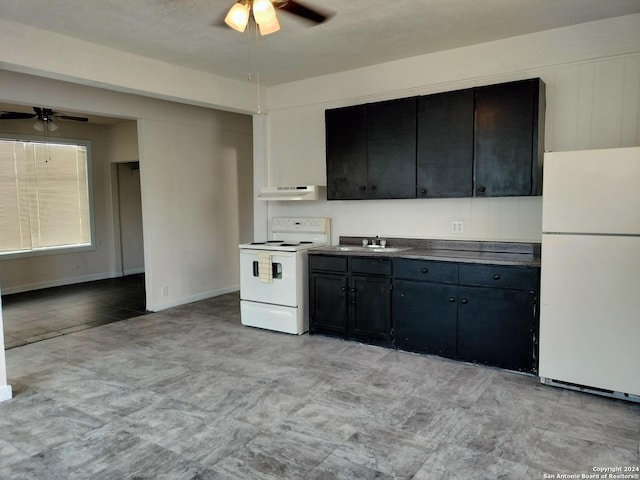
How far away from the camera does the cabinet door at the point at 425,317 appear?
3.67 meters

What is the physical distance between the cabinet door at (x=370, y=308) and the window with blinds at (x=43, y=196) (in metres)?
5.47

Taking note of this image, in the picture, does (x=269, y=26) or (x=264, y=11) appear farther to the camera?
(x=269, y=26)

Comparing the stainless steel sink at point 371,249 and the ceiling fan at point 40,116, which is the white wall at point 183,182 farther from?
the stainless steel sink at point 371,249

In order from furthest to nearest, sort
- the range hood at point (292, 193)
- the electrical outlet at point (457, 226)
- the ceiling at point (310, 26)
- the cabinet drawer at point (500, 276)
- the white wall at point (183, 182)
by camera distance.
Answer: the white wall at point (183, 182), the range hood at point (292, 193), the electrical outlet at point (457, 226), the cabinet drawer at point (500, 276), the ceiling at point (310, 26)

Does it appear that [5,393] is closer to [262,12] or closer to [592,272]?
[262,12]

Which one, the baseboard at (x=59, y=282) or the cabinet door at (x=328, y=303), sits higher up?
the cabinet door at (x=328, y=303)

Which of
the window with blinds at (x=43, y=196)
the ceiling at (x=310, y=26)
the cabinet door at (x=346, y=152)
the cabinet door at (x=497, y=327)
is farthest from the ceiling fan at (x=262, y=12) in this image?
the window with blinds at (x=43, y=196)

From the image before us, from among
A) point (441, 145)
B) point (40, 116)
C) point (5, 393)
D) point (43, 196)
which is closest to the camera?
point (5, 393)

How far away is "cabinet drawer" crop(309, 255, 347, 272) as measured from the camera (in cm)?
423

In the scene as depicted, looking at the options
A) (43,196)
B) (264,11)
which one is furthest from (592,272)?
(43,196)

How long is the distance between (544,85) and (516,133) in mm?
491

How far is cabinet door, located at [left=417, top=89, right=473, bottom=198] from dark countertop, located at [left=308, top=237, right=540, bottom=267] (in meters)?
0.50

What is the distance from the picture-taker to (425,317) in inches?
149

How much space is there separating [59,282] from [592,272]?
7.47 meters
